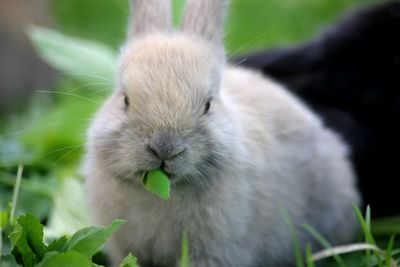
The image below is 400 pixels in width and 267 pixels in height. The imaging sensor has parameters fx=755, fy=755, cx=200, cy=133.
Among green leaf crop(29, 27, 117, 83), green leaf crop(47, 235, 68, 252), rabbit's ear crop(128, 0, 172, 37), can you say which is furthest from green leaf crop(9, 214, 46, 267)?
green leaf crop(29, 27, 117, 83)

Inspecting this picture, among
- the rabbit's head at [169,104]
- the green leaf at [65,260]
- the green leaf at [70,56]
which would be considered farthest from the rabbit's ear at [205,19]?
the green leaf at [70,56]

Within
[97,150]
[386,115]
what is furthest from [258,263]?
[386,115]

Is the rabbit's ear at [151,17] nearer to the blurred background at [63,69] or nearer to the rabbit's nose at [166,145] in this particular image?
the blurred background at [63,69]

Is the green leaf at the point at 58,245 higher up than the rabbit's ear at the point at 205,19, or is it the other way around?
the rabbit's ear at the point at 205,19

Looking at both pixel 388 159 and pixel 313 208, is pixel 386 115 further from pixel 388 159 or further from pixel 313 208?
pixel 313 208

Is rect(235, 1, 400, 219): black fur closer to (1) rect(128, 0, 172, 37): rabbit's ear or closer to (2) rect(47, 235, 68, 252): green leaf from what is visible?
(1) rect(128, 0, 172, 37): rabbit's ear

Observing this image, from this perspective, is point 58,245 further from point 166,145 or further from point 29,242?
point 166,145
